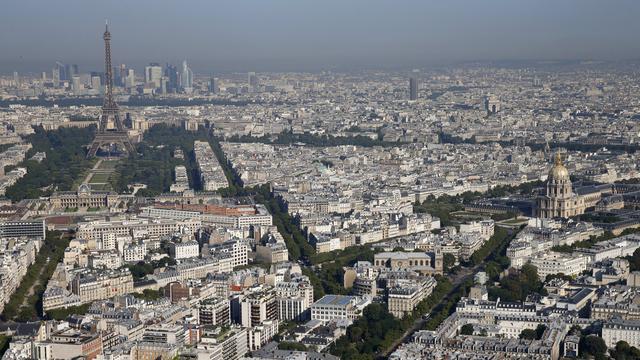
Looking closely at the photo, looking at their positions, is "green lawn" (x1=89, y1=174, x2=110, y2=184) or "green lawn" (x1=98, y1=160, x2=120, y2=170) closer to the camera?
"green lawn" (x1=89, y1=174, x2=110, y2=184)

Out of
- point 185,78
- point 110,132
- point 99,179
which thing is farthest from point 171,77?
point 99,179

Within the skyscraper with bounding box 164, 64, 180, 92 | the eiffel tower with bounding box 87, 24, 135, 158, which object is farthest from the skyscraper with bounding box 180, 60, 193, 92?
the eiffel tower with bounding box 87, 24, 135, 158

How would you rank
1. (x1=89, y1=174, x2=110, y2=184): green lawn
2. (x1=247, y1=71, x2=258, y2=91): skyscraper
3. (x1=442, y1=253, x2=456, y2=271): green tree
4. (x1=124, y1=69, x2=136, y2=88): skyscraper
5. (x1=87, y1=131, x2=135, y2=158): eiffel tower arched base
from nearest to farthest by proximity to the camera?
(x1=442, y1=253, x2=456, y2=271): green tree
(x1=89, y1=174, x2=110, y2=184): green lawn
(x1=87, y1=131, x2=135, y2=158): eiffel tower arched base
(x1=124, y1=69, x2=136, y2=88): skyscraper
(x1=247, y1=71, x2=258, y2=91): skyscraper

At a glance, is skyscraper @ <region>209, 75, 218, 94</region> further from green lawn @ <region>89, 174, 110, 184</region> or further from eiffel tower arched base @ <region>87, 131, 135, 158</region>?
green lawn @ <region>89, 174, 110, 184</region>

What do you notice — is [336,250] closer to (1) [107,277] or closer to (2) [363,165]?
(1) [107,277]

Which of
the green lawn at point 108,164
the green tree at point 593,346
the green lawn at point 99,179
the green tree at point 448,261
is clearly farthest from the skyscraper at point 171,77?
the green tree at point 593,346

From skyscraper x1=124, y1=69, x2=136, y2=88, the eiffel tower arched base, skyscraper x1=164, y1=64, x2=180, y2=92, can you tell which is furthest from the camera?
skyscraper x1=164, y1=64, x2=180, y2=92

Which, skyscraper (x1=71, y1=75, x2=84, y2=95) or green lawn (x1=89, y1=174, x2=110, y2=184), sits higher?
skyscraper (x1=71, y1=75, x2=84, y2=95)

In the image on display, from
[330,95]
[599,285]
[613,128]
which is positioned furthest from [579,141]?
[330,95]
